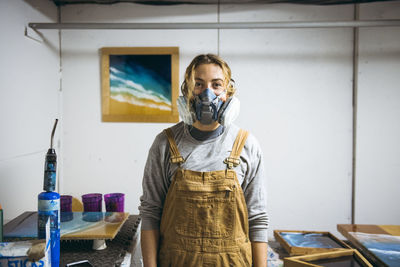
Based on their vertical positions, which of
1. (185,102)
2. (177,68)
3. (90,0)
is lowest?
(185,102)

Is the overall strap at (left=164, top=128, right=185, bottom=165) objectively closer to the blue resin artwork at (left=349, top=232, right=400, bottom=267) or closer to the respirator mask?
the respirator mask

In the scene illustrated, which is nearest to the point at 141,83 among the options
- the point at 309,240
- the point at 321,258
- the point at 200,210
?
the point at 200,210

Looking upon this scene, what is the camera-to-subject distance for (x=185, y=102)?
4.34 ft

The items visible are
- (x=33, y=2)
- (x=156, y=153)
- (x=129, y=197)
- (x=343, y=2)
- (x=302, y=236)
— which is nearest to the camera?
(x=156, y=153)

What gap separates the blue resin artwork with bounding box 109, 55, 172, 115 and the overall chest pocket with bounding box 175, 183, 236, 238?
156cm

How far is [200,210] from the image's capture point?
121cm

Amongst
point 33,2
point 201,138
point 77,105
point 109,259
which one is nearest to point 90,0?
point 33,2

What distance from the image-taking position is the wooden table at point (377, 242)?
1294mm

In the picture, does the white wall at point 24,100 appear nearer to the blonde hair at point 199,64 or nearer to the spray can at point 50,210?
the spray can at point 50,210

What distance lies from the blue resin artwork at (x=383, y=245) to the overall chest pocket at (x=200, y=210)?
73cm

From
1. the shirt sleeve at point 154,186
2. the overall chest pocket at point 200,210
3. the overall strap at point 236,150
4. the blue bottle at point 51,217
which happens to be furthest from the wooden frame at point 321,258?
the blue bottle at point 51,217

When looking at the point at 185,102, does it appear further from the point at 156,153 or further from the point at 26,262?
the point at 26,262

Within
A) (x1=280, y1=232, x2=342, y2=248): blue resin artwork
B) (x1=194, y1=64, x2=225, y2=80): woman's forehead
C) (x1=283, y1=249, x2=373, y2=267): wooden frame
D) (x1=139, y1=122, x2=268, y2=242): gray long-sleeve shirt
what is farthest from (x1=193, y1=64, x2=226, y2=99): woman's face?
(x1=280, y1=232, x2=342, y2=248): blue resin artwork

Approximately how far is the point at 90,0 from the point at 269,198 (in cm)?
251
